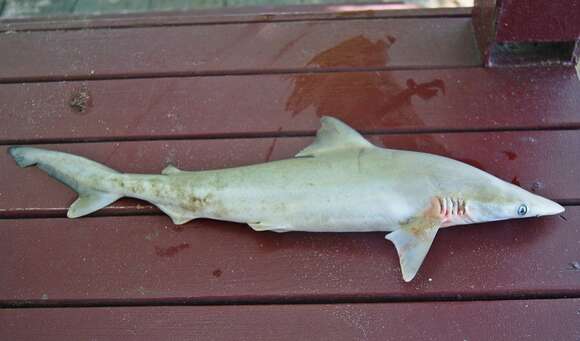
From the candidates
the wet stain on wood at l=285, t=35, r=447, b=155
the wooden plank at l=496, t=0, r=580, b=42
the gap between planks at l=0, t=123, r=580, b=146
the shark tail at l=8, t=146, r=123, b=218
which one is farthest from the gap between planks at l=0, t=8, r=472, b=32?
the shark tail at l=8, t=146, r=123, b=218

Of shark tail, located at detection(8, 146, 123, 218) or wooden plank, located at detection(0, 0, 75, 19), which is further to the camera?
wooden plank, located at detection(0, 0, 75, 19)

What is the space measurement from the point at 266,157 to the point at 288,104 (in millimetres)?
288

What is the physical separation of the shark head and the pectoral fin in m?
0.14

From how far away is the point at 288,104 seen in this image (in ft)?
7.33

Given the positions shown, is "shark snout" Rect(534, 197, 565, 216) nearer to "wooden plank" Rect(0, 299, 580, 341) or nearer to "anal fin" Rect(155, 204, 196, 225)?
"wooden plank" Rect(0, 299, 580, 341)

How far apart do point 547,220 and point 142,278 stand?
4.66ft

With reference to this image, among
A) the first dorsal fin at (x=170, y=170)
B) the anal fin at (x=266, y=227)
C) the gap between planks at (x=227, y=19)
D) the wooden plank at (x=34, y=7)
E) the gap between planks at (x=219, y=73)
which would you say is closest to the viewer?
the anal fin at (x=266, y=227)

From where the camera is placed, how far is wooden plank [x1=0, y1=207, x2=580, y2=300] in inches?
69.2

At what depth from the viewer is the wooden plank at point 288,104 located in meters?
2.14

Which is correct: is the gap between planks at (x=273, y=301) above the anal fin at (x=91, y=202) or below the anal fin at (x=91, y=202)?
below

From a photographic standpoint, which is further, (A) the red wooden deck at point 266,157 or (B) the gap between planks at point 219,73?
(B) the gap between planks at point 219,73

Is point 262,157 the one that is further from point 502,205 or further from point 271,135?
point 502,205

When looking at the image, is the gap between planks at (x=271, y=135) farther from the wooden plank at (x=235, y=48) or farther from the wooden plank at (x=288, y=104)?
the wooden plank at (x=235, y=48)

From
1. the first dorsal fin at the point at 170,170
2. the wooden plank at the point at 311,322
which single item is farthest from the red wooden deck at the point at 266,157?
the first dorsal fin at the point at 170,170
